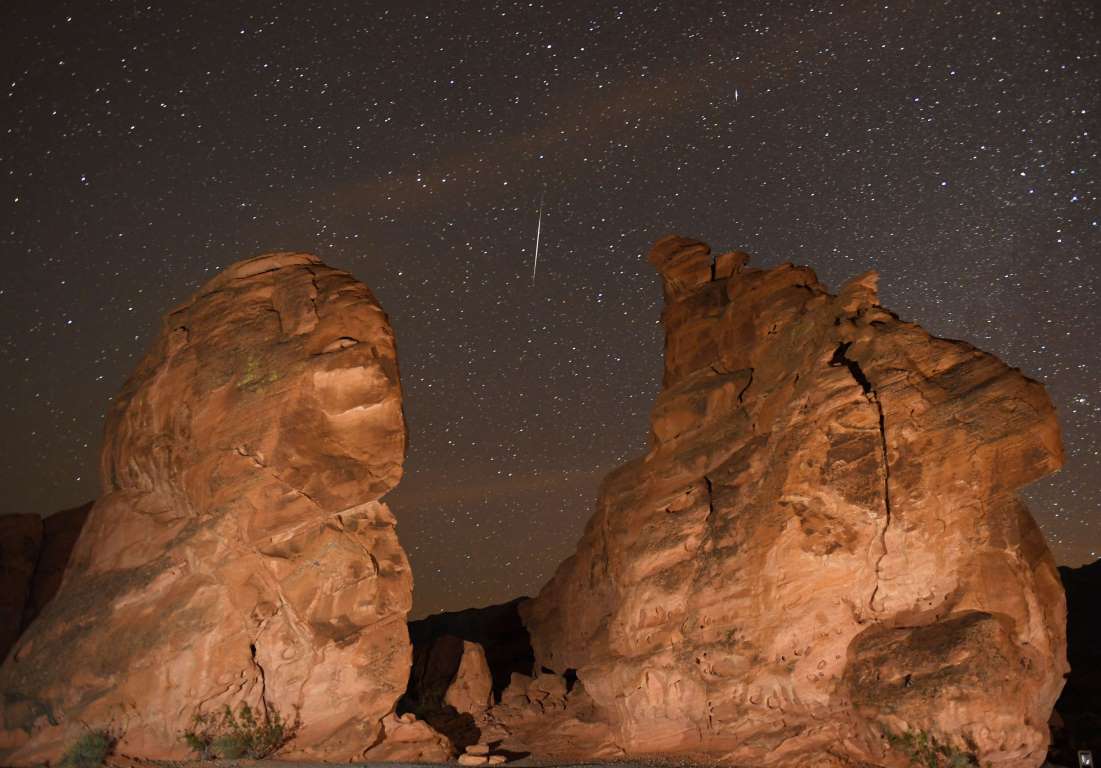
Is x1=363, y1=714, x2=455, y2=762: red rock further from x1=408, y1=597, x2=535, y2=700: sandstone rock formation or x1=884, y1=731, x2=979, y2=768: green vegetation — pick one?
x1=408, y1=597, x2=535, y2=700: sandstone rock formation

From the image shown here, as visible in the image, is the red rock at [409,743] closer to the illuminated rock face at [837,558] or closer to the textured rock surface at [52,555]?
the illuminated rock face at [837,558]

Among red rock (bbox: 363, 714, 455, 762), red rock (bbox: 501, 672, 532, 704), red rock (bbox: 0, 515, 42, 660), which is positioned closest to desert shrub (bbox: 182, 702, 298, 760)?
red rock (bbox: 363, 714, 455, 762)

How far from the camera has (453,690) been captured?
30.4m

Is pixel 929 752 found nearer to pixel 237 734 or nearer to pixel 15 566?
pixel 237 734

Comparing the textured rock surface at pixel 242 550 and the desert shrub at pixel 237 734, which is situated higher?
the textured rock surface at pixel 242 550

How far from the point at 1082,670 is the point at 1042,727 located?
29274mm

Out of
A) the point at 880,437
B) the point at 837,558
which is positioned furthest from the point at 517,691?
the point at 880,437

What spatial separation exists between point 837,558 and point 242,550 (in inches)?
569

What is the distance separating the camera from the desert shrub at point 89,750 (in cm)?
1688

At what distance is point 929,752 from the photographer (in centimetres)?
1769

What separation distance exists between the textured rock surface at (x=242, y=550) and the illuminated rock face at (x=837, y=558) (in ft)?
25.5

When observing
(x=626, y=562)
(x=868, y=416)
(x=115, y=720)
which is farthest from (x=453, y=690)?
(x=868, y=416)

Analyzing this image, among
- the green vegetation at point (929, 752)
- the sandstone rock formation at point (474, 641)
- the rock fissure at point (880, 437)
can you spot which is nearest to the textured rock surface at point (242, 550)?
the green vegetation at point (929, 752)

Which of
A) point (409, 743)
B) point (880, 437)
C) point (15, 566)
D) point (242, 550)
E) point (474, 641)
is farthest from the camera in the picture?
point (474, 641)
